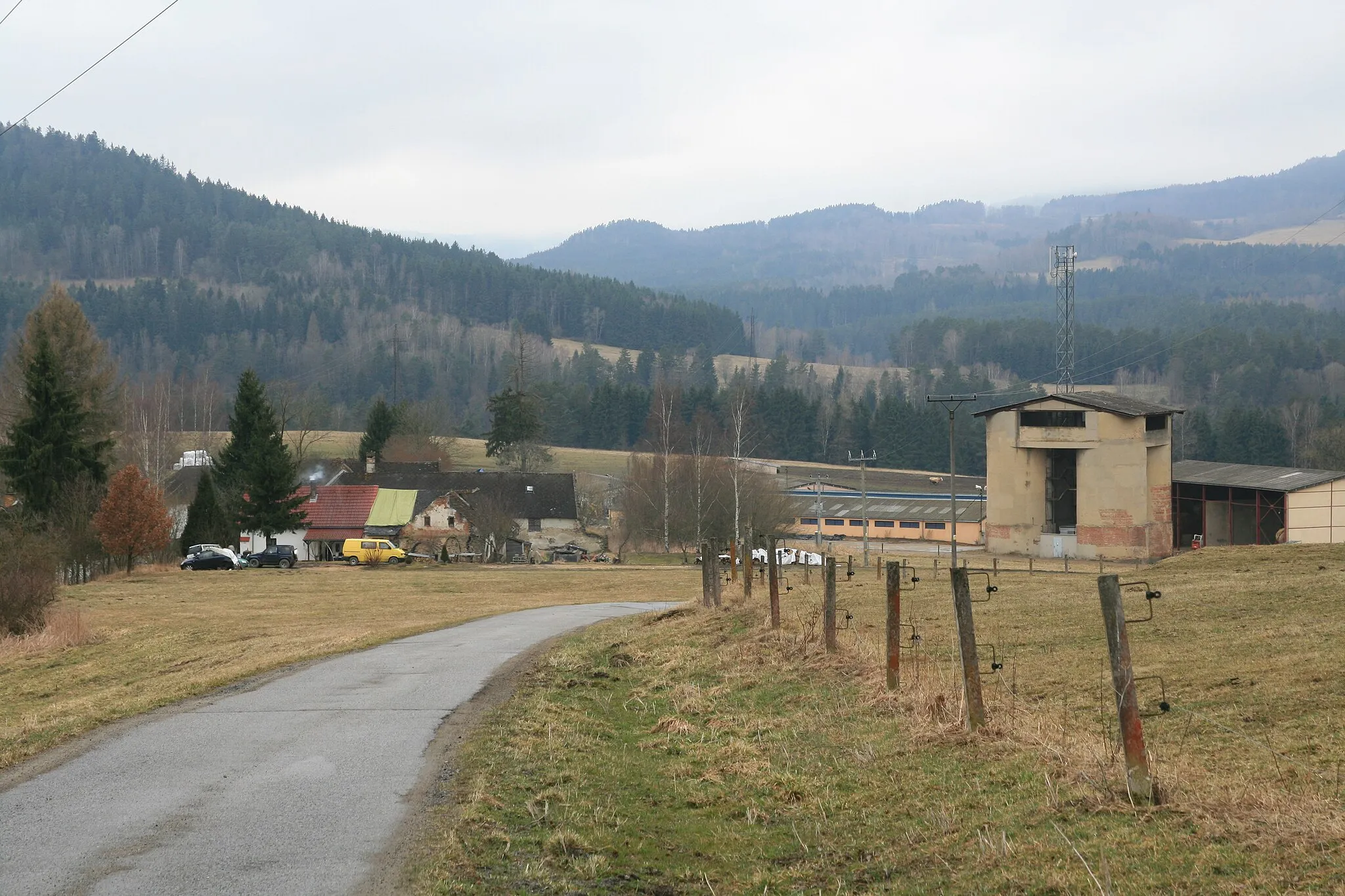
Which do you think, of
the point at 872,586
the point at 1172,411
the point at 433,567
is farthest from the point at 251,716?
the point at 1172,411

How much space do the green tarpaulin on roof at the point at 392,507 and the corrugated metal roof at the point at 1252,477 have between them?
169 feet

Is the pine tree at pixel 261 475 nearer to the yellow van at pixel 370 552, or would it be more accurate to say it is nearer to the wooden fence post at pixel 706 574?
the yellow van at pixel 370 552

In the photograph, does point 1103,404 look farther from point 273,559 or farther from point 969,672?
point 969,672

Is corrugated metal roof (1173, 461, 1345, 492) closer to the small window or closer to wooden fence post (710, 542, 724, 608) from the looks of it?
the small window

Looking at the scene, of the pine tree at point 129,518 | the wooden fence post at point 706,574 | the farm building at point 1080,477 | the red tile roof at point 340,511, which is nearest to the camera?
the wooden fence post at point 706,574

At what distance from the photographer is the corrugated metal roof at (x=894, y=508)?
99.3m

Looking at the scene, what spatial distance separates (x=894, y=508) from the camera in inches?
4151

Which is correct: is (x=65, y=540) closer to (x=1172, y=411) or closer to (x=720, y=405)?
(x=1172, y=411)

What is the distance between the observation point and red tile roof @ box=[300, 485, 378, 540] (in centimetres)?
8088

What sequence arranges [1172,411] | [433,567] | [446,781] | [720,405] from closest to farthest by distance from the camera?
[446,781] → [433,567] → [1172,411] → [720,405]

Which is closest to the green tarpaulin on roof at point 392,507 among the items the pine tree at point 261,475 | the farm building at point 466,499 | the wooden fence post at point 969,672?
the farm building at point 466,499

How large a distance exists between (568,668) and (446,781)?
828cm

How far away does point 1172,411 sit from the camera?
249 feet

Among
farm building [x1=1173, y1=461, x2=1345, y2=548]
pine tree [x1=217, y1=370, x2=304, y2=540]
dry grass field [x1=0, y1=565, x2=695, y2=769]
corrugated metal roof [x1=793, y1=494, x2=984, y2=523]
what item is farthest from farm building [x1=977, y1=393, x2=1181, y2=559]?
pine tree [x1=217, y1=370, x2=304, y2=540]
